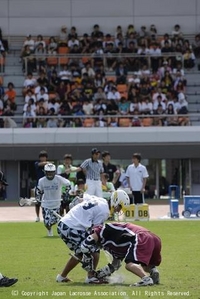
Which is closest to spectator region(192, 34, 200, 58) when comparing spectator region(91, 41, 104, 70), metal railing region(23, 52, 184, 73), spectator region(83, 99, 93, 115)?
metal railing region(23, 52, 184, 73)

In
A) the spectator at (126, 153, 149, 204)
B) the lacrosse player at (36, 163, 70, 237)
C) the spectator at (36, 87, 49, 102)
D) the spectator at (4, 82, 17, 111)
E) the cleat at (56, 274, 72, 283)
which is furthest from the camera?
the spectator at (4, 82, 17, 111)

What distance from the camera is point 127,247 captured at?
524 inches

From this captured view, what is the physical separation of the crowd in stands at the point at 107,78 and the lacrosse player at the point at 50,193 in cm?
1714

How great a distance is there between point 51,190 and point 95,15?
2753cm

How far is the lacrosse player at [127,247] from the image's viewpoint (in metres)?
13.1

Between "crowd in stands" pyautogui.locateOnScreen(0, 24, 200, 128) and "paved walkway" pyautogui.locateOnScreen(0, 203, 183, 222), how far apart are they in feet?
18.4

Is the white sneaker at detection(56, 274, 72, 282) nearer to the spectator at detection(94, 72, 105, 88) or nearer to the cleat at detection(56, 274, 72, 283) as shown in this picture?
the cleat at detection(56, 274, 72, 283)

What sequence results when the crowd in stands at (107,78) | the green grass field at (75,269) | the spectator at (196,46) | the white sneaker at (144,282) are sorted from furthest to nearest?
the spectator at (196,46)
the crowd in stands at (107,78)
the white sneaker at (144,282)
the green grass field at (75,269)

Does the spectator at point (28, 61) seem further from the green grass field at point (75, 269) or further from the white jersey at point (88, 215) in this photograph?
the white jersey at point (88, 215)

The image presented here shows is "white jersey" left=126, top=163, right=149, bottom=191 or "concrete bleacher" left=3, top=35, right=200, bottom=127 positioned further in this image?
"concrete bleacher" left=3, top=35, right=200, bottom=127

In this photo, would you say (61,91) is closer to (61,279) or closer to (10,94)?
(10,94)

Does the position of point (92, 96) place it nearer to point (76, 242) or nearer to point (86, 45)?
point (86, 45)

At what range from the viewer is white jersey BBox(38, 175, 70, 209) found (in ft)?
70.6

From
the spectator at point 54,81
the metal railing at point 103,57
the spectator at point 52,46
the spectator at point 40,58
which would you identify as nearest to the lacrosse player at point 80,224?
the spectator at point 54,81
